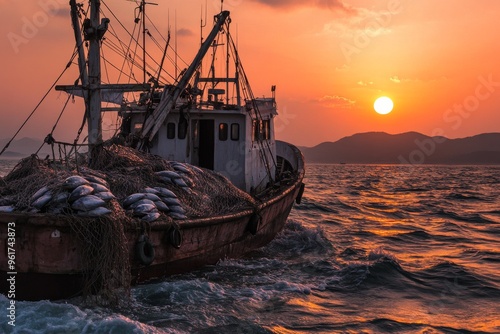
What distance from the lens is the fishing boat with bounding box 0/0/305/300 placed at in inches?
278

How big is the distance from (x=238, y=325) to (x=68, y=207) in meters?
3.03

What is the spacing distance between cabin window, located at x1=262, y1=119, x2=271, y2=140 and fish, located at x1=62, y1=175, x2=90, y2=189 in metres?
9.21

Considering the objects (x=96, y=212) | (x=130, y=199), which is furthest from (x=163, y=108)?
(x=96, y=212)

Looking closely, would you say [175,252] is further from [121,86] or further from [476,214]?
[476,214]

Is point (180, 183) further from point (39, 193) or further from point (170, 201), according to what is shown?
point (39, 193)

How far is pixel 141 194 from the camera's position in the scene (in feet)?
27.3

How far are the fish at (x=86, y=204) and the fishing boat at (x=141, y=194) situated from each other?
0.02m

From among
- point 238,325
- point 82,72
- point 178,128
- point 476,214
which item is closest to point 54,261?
point 238,325

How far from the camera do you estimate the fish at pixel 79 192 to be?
731 cm

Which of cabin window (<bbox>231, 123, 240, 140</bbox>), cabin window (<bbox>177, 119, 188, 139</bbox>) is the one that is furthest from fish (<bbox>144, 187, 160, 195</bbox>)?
cabin window (<bbox>231, 123, 240, 140</bbox>)

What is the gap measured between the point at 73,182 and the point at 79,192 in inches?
10.0

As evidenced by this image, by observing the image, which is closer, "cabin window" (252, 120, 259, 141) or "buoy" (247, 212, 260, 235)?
"buoy" (247, 212, 260, 235)

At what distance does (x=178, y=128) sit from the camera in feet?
44.5

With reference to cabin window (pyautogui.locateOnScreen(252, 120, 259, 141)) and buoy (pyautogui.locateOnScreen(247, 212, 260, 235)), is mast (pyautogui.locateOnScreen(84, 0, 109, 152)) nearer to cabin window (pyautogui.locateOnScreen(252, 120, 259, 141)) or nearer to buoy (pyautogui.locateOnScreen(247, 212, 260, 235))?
buoy (pyautogui.locateOnScreen(247, 212, 260, 235))
